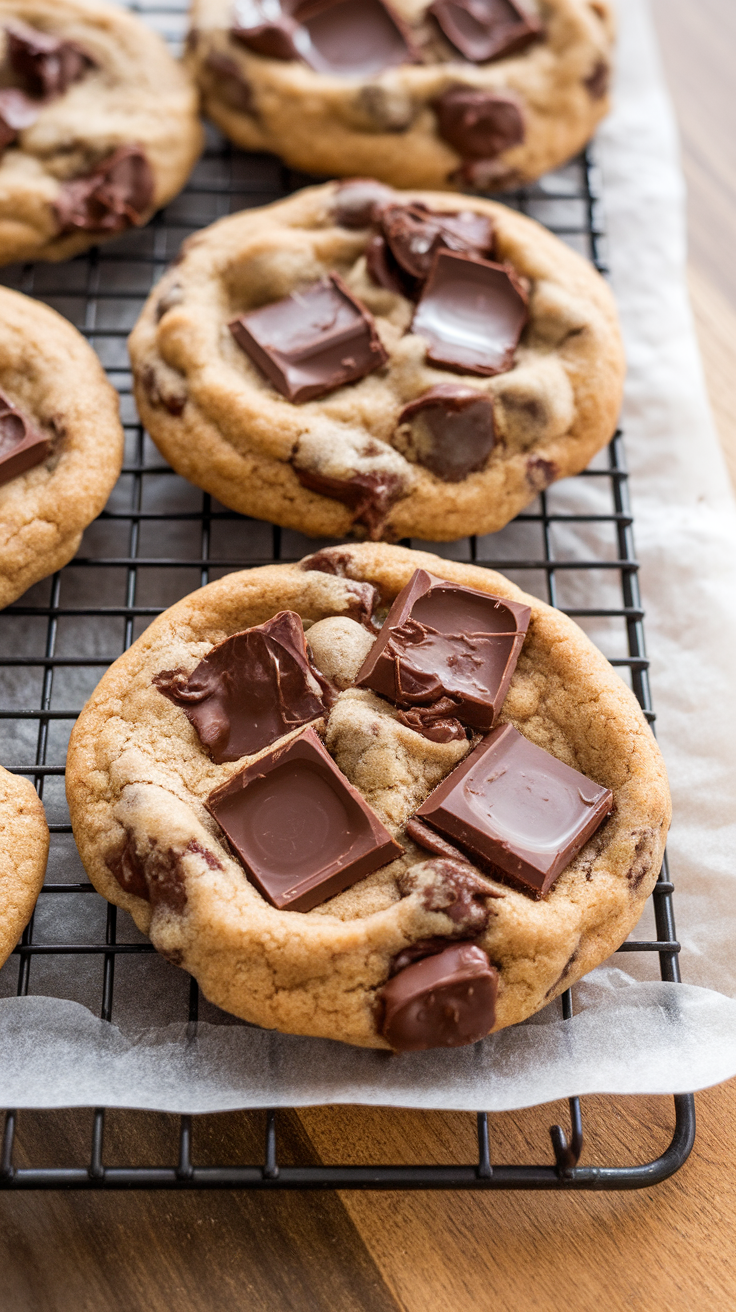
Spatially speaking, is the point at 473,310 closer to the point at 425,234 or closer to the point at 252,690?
the point at 425,234

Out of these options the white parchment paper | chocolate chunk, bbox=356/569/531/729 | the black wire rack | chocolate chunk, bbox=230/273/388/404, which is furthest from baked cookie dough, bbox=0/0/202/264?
chocolate chunk, bbox=356/569/531/729

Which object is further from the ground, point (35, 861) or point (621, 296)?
point (621, 296)

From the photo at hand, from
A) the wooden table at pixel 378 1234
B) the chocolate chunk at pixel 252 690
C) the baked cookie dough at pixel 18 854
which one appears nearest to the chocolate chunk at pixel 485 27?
the chocolate chunk at pixel 252 690

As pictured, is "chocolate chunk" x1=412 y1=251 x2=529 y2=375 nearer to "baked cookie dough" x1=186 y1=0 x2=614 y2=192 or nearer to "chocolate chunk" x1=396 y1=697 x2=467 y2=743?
"baked cookie dough" x1=186 y1=0 x2=614 y2=192

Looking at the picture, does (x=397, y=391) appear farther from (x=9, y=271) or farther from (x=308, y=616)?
(x=9, y=271)

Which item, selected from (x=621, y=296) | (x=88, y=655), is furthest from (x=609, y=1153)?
(x=621, y=296)

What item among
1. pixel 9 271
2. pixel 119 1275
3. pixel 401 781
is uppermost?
pixel 9 271

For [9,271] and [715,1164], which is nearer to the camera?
[715,1164]
